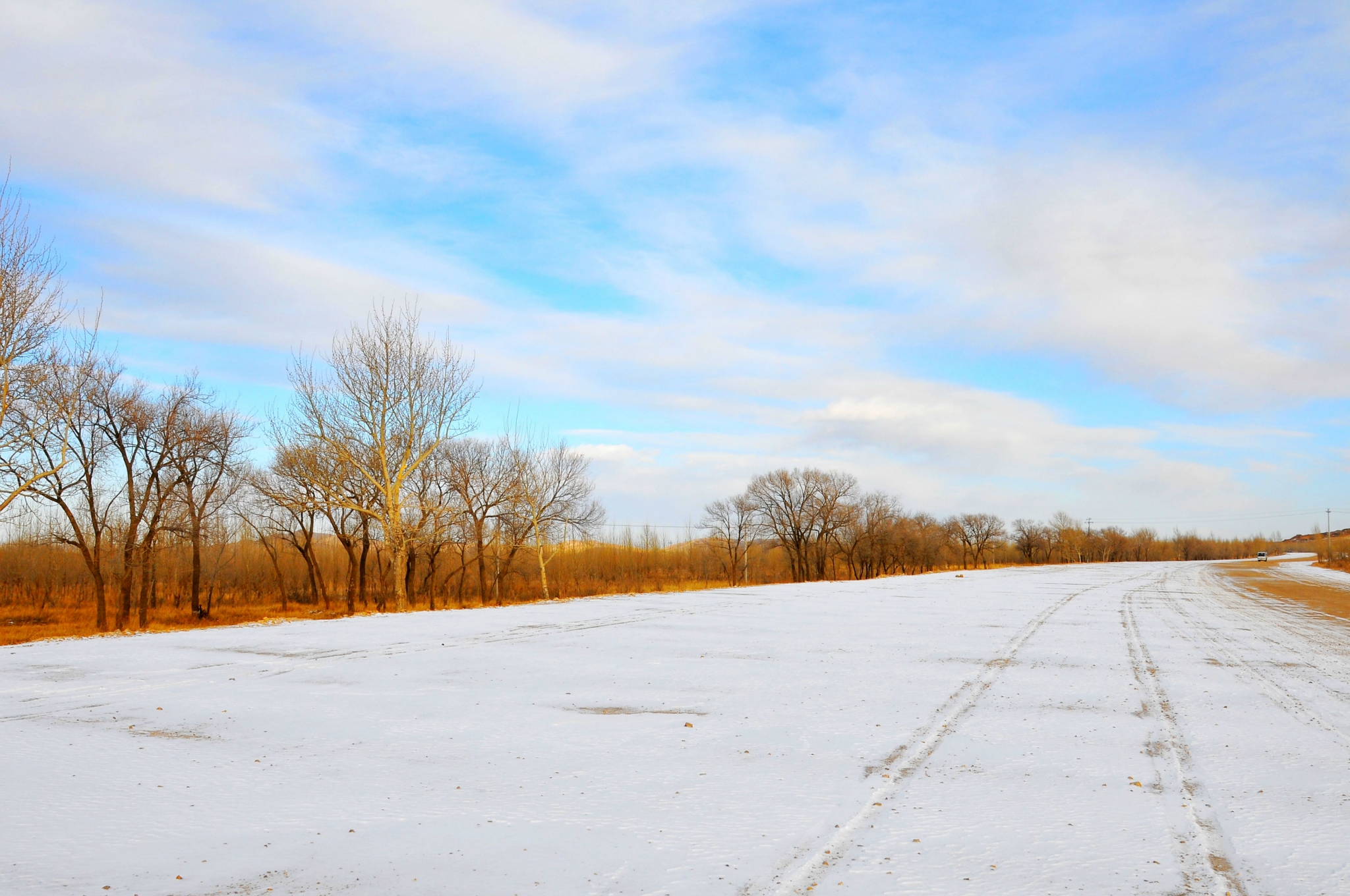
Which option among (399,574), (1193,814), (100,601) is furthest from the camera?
(100,601)

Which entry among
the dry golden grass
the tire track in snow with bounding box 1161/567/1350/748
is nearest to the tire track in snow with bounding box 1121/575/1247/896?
the tire track in snow with bounding box 1161/567/1350/748

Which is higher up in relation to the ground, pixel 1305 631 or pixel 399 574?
pixel 399 574

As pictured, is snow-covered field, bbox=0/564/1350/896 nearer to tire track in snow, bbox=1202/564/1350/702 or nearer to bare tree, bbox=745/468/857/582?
tire track in snow, bbox=1202/564/1350/702

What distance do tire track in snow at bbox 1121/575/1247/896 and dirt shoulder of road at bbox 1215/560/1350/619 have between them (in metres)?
16.7

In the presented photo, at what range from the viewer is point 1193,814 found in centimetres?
488

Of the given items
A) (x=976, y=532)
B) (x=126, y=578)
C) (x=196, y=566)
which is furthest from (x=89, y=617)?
A: (x=976, y=532)

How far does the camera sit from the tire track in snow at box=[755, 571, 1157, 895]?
3887mm

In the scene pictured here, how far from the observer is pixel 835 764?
19.5ft

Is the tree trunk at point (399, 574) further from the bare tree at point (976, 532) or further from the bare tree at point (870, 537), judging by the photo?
the bare tree at point (976, 532)

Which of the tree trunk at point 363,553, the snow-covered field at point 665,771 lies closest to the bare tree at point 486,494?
the tree trunk at point 363,553

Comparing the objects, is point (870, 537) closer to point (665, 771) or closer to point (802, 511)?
point (802, 511)

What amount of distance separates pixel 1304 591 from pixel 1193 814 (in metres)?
36.6

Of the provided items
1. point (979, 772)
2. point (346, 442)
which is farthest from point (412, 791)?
point (346, 442)

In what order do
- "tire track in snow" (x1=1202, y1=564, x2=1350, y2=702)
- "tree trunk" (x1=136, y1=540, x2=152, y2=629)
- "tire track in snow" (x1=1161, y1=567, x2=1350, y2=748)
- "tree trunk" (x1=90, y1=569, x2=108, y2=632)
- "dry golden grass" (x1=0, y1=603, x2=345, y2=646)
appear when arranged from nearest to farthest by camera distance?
"tire track in snow" (x1=1161, y1=567, x2=1350, y2=748) < "tire track in snow" (x1=1202, y1=564, x2=1350, y2=702) < "tree trunk" (x1=90, y1=569, x2=108, y2=632) < "tree trunk" (x1=136, y1=540, x2=152, y2=629) < "dry golden grass" (x1=0, y1=603, x2=345, y2=646)
